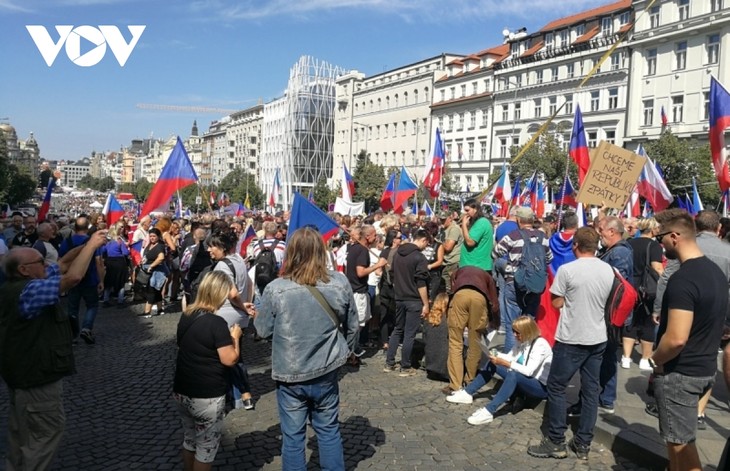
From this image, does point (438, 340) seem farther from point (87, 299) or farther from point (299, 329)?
point (87, 299)

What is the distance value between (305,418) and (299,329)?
642mm

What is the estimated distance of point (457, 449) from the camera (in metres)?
5.48

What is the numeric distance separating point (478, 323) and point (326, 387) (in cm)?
322

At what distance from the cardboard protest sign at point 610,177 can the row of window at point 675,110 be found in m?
35.1

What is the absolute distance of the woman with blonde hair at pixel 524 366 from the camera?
6004mm

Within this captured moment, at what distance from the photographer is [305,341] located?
13.2ft

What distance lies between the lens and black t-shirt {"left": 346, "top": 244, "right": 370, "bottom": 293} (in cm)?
820

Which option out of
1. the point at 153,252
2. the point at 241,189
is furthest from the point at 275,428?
the point at 241,189

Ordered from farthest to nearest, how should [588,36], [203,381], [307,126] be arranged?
[307,126]
[588,36]
[203,381]

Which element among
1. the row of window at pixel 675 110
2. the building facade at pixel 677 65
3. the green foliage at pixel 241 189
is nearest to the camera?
the building facade at pixel 677 65

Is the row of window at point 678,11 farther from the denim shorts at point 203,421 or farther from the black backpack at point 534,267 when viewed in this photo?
the denim shorts at point 203,421

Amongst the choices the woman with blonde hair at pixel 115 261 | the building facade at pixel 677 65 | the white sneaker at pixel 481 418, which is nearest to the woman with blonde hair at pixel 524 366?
the white sneaker at pixel 481 418

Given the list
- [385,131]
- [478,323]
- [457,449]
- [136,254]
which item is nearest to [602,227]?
[478,323]

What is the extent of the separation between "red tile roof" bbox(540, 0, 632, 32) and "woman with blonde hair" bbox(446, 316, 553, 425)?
4624cm
